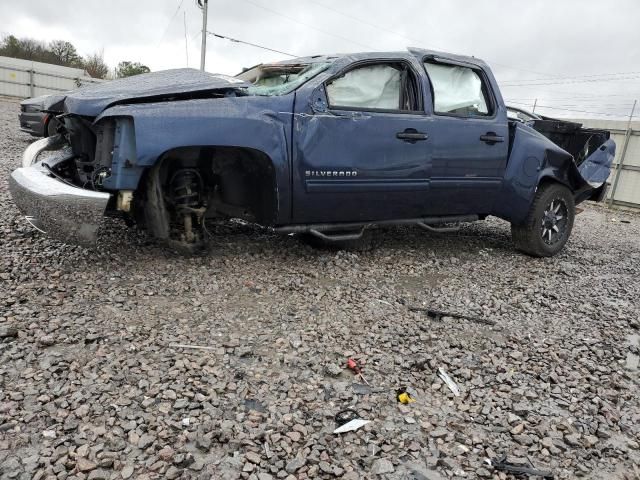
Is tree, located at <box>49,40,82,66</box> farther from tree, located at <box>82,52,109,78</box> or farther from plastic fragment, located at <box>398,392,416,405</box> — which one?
plastic fragment, located at <box>398,392,416,405</box>

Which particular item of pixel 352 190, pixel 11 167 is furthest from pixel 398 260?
pixel 11 167

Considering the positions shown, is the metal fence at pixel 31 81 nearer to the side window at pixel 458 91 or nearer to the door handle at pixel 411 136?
the side window at pixel 458 91

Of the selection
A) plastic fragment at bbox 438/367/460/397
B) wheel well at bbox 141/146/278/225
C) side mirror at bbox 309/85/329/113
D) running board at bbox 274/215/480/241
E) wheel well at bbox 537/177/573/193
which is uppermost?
side mirror at bbox 309/85/329/113

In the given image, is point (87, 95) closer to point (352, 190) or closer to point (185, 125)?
point (185, 125)

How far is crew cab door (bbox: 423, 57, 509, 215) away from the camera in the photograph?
4.61m

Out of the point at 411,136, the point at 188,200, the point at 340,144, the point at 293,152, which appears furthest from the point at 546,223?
the point at 188,200

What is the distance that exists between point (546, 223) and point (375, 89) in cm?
256

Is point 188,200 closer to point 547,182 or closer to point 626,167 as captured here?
point 547,182

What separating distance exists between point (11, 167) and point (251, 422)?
6.85 m

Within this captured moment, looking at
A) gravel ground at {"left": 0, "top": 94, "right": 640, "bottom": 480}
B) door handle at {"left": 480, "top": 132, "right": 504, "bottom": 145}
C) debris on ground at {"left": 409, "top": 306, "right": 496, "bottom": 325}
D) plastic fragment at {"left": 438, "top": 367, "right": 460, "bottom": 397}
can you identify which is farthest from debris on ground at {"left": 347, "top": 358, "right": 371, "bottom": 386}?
door handle at {"left": 480, "top": 132, "right": 504, "bottom": 145}

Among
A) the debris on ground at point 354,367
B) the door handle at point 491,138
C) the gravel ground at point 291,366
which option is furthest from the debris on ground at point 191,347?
the door handle at point 491,138

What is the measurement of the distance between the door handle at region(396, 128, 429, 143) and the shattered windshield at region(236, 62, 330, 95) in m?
0.85

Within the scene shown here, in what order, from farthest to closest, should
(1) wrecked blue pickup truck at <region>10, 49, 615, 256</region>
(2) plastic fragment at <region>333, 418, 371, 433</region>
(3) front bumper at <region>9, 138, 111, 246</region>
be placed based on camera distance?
1. (1) wrecked blue pickup truck at <region>10, 49, 615, 256</region>
2. (3) front bumper at <region>9, 138, 111, 246</region>
3. (2) plastic fragment at <region>333, 418, 371, 433</region>

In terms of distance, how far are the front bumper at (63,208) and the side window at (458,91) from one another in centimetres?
299
